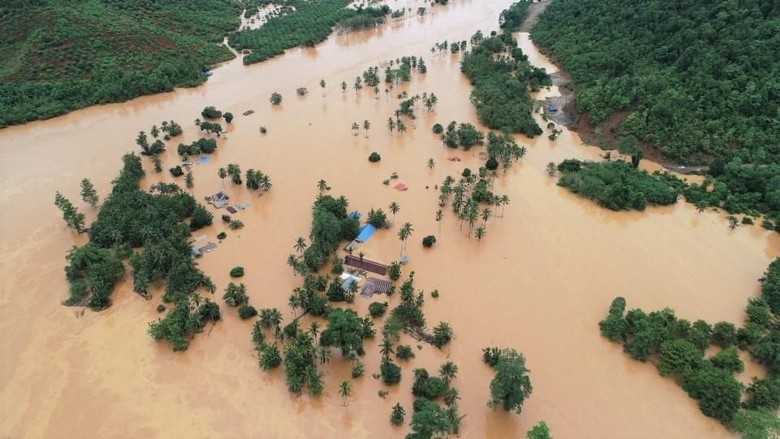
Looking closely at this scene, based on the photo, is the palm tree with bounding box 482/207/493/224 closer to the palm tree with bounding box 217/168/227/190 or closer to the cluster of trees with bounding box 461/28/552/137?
the cluster of trees with bounding box 461/28/552/137

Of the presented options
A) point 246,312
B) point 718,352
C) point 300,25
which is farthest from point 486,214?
point 300,25

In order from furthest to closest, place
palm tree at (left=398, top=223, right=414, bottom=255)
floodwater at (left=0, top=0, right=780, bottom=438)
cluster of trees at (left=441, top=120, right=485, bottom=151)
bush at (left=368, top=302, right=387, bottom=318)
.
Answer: cluster of trees at (left=441, top=120, right=485, bottom=151) < palm tree at (left=398, top=223, right=414, bottom=255) < bush at (left=368, top=302, right=387, bottom=318) < floodwater at (left=0, top=0, right=780, bottom=438)

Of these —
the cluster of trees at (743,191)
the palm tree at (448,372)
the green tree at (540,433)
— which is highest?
the green tree at (540,433)

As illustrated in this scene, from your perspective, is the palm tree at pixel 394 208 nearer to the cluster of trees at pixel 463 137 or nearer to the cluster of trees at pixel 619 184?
the cluster of trees at pixel 463 137

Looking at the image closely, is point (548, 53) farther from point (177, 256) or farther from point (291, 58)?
point (177, 256)

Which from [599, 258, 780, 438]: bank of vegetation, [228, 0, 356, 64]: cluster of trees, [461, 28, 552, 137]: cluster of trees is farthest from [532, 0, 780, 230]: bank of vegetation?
[228, 0, 356, 64]: cluster of trees

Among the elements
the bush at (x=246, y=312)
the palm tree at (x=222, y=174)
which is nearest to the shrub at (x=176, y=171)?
the palm tree at (x=222, y=174)

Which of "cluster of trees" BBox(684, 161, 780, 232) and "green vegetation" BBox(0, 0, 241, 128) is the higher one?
"green vegetation" BBox(0, 0, 241, 128)
